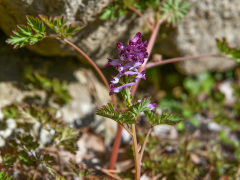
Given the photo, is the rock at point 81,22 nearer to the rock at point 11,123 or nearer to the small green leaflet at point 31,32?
the small green leaflet at point 31,32

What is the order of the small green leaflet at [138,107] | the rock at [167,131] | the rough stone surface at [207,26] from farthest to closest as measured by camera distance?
the rock at [167,131] → the rough stone surface at [207,26] → the small green leaflet at [138,107]

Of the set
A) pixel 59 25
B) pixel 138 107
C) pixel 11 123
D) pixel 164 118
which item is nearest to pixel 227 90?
pixel 164 118

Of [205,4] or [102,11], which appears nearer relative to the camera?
[102,11]

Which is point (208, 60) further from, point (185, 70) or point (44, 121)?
point (44, 121)

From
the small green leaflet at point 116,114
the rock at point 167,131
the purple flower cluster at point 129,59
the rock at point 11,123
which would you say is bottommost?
the rock at point 167,131

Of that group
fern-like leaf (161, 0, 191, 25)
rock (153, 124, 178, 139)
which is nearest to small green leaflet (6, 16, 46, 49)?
fern-like leaf (161, 0, 191, 25)

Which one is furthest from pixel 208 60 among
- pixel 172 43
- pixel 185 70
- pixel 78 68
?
pixel 78 68

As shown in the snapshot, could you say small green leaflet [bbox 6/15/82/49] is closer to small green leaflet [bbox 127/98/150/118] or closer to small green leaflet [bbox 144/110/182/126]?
small green leaflet [bbox 127/98/150/118]

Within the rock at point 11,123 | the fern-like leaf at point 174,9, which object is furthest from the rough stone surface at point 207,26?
the rock at point 11,123
